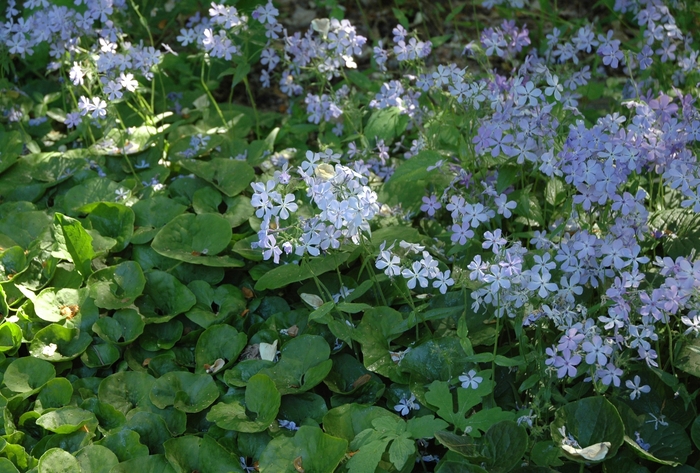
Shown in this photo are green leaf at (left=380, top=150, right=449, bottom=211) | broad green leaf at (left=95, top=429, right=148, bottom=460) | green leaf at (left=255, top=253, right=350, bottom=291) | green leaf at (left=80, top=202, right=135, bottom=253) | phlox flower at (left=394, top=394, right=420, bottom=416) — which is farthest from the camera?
green leaf at (left=80, top=202, right=135, bottom=253)

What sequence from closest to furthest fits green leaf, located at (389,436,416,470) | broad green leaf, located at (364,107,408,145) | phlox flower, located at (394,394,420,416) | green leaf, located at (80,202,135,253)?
green leaf, located at (389,436,416,470) < phlox flower, located at (394,394,420,416) < green leaf, located at (80,202,135,253) < broad green leaf, located at (364,107,408,145)

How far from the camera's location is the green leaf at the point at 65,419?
2.17 metres

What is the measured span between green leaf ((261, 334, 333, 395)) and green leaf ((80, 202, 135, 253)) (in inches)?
34.5

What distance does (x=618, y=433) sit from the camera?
6.37ft

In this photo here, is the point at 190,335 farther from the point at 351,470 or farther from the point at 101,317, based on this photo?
the point at 351,470

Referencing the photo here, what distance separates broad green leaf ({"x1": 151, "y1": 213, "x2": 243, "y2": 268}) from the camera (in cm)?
270

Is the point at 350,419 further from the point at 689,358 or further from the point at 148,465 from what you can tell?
the point at 689,358

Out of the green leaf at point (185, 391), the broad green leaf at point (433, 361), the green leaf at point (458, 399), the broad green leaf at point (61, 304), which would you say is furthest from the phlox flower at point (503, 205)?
the broad green leaf at point (61, 304)

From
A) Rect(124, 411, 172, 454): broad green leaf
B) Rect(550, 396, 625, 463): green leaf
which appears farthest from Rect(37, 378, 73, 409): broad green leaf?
Rect(550, 396, 625, 463): green leaf

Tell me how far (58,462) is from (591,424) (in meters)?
1.40

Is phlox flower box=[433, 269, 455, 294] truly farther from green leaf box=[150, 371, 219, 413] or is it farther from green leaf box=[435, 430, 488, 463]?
green leaf box=[150, 371, 219, 413]

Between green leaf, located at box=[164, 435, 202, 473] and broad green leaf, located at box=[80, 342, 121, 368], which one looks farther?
broad green leaf, located at box=[80, 342, 121, 368]

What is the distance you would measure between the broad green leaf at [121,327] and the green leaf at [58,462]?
480 millimetres

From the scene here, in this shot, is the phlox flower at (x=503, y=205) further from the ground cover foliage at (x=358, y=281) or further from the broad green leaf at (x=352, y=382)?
the broad green leaf at (x=352, y=382)
